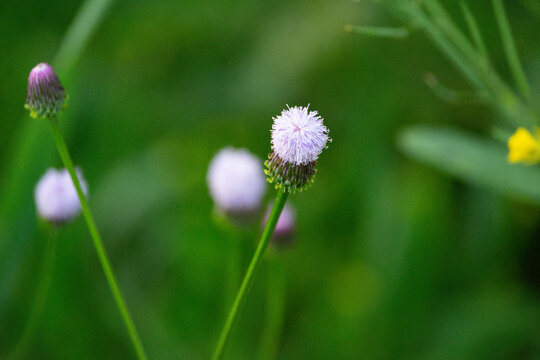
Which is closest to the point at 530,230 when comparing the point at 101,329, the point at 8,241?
the point at 101,329

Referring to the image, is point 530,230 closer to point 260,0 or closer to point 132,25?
point 260,0

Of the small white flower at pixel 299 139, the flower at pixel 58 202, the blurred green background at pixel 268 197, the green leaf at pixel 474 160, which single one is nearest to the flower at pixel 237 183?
the blurred green background at pixel 268 197

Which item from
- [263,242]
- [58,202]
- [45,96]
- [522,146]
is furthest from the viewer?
[58,202]

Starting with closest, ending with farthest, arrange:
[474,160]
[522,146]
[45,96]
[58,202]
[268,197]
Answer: [45,96] < [522,146] < [58,202] < [474,160] < [268,197]

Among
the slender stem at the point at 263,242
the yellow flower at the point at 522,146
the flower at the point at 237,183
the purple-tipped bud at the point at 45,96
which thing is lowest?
the slender stem at the point at 263,242

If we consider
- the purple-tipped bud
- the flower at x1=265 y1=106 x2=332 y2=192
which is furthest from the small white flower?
the purple-tipped bud

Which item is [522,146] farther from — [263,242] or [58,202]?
[58,202]

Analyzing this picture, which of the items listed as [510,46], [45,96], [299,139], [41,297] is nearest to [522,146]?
[510,46]

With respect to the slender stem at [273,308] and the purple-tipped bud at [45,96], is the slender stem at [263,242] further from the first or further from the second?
the slender stem at [273,308]
